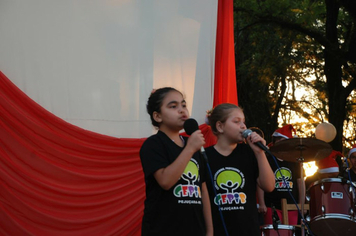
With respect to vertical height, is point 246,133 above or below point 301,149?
below

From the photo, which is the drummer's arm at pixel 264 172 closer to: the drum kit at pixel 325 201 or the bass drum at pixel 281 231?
the bass drum at pixel 281 231

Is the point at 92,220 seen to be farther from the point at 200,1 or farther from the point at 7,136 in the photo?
the point at 200,1

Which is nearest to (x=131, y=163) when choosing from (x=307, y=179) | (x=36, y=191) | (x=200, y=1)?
(x=36, y=191)

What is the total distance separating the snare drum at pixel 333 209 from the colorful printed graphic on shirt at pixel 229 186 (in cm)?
183

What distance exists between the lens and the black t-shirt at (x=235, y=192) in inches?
132

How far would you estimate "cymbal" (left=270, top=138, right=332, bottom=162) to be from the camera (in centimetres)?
496

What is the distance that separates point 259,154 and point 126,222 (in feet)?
7.97

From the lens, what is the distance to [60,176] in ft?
16.3

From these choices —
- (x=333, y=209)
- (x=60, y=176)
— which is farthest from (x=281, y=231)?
(x=60, y=176)

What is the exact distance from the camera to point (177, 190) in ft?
9.46

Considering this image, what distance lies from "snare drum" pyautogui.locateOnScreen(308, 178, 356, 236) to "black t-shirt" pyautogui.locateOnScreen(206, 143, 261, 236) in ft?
5.71

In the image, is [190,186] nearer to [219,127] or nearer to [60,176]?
[219,127]

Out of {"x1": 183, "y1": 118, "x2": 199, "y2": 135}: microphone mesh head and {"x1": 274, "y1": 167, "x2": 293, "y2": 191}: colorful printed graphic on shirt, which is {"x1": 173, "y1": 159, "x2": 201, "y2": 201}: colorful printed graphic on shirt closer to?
{"x1": 183, "y1": 118, "x2": 199, "y2": 135}: microphone mesh head

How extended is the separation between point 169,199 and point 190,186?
17cm
